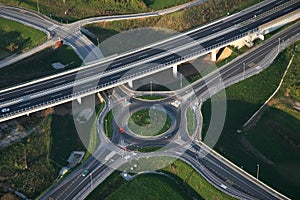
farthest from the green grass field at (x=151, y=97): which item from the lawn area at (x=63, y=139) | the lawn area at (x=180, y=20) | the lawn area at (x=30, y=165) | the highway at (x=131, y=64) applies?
the lawn area at (x=180, y=20)

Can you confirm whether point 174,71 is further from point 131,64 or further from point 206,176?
point 206,176

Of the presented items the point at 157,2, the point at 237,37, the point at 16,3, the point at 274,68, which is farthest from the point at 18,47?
the point at 274,68

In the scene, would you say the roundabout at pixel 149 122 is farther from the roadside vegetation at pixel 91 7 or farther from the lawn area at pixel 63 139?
the roadside vegetation at pixel 91 7

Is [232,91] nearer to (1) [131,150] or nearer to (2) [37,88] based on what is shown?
(1) [131,150]

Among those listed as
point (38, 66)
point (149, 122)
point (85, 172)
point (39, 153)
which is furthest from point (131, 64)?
point (85, 172)

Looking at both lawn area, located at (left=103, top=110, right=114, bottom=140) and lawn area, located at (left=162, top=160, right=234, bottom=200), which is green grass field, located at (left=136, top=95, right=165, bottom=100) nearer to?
lawn area, located at (left=103, top=110, right=114, bottom=140)

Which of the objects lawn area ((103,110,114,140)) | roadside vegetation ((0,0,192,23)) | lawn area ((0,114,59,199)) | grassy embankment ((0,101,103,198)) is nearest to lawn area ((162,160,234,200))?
lawn area ((103,110,114,140))
